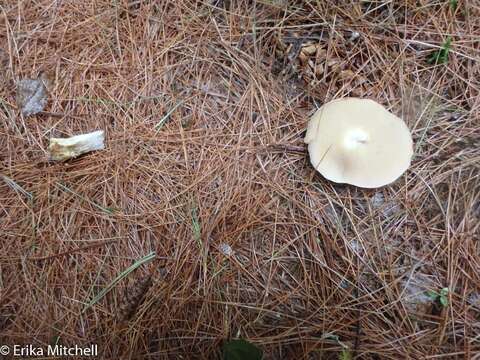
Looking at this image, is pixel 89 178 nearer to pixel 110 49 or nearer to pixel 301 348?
pixel 110 49

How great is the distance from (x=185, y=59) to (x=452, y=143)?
1.07m

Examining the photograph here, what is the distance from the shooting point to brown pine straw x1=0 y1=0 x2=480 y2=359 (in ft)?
4.53

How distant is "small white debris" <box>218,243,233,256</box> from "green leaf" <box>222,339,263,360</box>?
29 cm

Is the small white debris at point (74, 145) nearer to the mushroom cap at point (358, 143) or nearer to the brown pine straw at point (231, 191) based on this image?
the brown pine straw at point (231, 191)

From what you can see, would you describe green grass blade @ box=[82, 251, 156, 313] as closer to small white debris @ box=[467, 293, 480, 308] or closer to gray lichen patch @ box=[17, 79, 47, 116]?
gray lichen patch @ box=[17, 79, 47, 116]

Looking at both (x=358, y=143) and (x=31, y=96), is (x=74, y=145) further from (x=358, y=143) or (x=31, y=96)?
(x=358, y=143)

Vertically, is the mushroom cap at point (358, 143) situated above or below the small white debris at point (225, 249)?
above

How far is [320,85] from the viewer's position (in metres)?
1.52

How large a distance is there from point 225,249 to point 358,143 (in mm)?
619

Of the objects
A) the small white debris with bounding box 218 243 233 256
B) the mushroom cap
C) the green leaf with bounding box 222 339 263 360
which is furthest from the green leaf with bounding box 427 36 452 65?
the green leaf with bounding box 222 339 263 360

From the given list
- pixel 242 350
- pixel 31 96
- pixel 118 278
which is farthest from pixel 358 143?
pixel 31 96

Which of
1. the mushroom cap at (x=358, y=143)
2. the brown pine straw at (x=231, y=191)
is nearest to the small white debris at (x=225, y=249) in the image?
the brown pine straw at (x=231, y=191)

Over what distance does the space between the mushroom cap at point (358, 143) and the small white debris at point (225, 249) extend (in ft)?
1.40

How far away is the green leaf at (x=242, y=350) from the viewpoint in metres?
1.32
